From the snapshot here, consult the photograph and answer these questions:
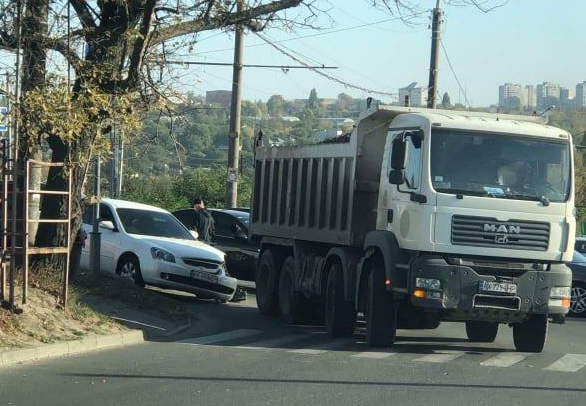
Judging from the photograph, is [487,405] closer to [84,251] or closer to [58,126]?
[58,126]

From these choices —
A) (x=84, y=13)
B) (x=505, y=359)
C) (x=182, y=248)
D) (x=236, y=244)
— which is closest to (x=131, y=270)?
→ (x=182, y=248)

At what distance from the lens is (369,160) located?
46.1ft

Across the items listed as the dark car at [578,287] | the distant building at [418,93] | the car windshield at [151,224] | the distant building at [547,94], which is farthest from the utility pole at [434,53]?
the distant building at [547,94]

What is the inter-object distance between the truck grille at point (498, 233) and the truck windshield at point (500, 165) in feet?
1.12

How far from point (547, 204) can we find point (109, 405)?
6.51 m

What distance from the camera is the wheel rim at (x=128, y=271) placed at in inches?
689

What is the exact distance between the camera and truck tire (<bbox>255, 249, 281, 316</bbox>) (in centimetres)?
1736

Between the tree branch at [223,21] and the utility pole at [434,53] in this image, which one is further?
the utility pole at [434,53]

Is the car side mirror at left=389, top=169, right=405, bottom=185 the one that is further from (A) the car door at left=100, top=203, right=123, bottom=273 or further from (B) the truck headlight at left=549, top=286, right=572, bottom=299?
(A) the car door at left=100, top=203, right=123, bottom=273

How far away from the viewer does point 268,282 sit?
1762 cm

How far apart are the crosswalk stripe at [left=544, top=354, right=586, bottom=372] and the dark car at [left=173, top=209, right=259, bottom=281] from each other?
8320 millimetres

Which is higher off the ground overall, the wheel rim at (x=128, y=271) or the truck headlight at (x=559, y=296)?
the truck headlight at (x=559, y=296)

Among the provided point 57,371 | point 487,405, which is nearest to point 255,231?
point 57,371

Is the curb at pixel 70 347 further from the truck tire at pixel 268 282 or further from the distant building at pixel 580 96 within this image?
the distant building at pixel 580 96
